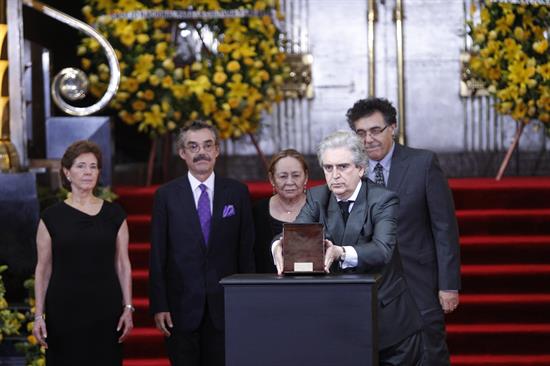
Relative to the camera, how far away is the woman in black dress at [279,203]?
5844mm

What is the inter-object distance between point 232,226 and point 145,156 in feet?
16.0

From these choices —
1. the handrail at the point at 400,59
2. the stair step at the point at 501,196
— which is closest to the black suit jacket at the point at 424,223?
the stair step at the point at 501,196

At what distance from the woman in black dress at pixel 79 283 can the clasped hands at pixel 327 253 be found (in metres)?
1.88

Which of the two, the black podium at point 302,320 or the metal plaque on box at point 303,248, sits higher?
the metal plaque on box at point 303,248

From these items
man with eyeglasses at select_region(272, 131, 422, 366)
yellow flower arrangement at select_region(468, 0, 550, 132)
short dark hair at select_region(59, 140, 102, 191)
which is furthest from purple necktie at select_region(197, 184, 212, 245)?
yellow flower arrangement at select_region(468, 0, 550, 132)

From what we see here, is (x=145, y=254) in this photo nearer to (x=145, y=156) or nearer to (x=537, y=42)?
(x=145, y=156)

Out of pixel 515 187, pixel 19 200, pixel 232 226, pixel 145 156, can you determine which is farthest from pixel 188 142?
pixel 145 156

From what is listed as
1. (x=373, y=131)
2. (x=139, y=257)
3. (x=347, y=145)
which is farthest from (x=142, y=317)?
(x=347, y=145)

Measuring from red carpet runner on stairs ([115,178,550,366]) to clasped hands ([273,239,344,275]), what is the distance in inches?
143

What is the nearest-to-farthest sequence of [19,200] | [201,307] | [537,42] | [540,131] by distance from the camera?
[201,307]
[19,200]
[537,42]
[540,131]

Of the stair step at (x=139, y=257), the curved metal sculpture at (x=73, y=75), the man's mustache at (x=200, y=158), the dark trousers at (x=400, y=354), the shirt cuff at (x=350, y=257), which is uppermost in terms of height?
the curved metal sculpture at (x=73, y=75)

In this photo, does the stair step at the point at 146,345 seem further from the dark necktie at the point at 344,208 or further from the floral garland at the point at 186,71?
the dark necktie at the point at 344,208

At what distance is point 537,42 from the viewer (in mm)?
9094

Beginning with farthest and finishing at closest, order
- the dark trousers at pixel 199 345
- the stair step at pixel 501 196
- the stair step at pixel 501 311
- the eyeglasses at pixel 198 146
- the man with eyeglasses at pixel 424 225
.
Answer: the stair step at pixel 501 196
the stair step at pixel 501 311
the eyeglasses at pixel 198 146
the dark trousers at pixel 199 345
the man with eyeglasses at pixel 424 225
